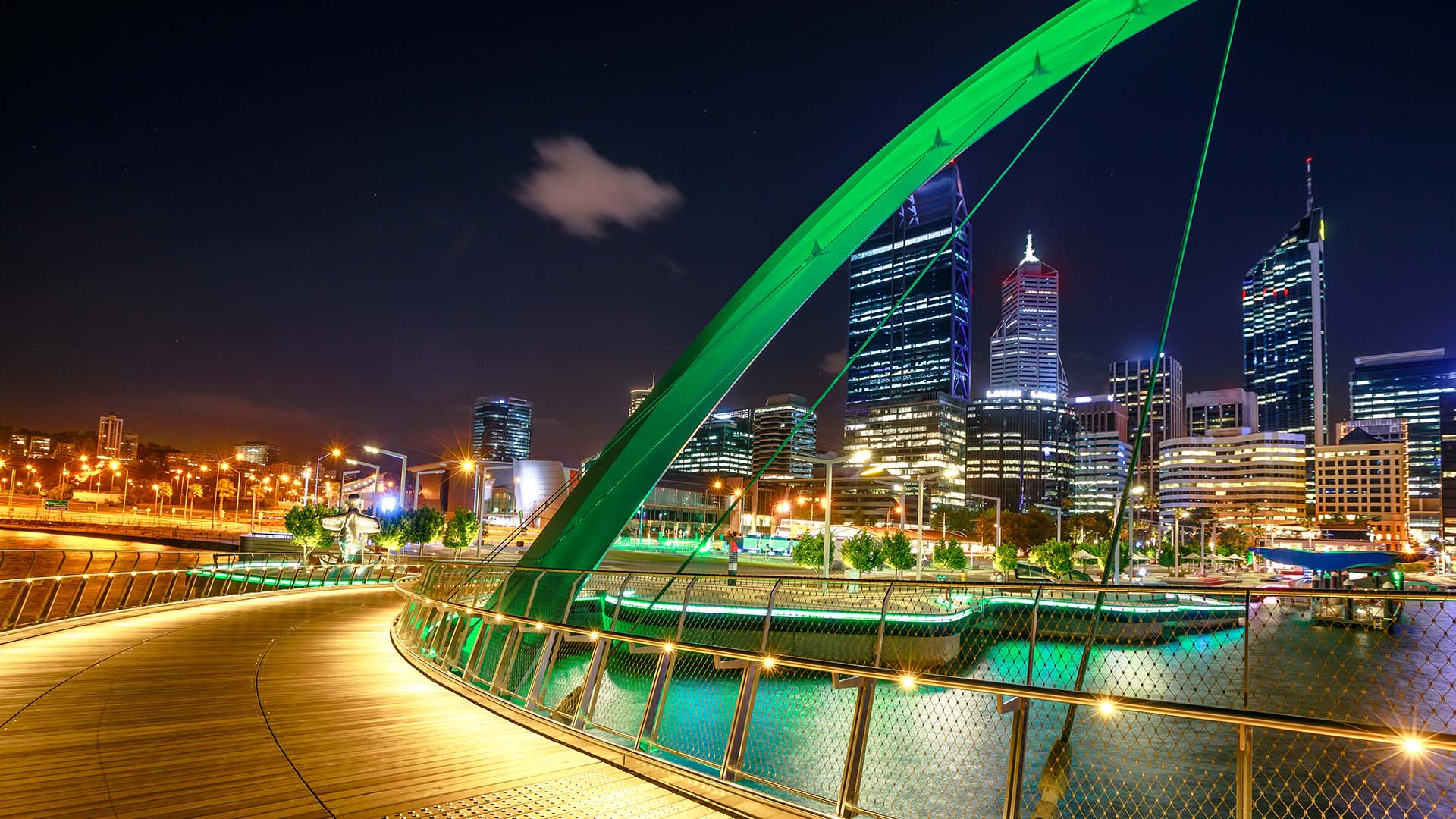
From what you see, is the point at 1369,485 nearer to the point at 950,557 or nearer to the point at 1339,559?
the point at 1339,559

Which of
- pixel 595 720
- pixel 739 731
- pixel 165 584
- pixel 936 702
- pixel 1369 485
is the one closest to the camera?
pixel 739 731

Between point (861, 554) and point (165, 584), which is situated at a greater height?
point (861, 554)

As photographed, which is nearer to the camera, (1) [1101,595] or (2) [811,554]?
(1) [1101,595]

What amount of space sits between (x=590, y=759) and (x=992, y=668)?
2202 centimetres

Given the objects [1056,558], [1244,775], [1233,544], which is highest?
[1244,775]

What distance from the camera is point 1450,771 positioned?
54.0 feet

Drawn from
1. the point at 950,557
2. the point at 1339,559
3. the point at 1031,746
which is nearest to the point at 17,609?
the point at 1031,746

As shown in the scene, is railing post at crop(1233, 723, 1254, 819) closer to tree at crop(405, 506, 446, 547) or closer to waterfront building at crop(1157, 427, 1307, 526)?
tree at crop(405, 506, 446, 547)

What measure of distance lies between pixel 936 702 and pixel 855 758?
14996 millimetres

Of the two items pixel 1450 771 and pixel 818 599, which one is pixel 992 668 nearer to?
pixel 818 599

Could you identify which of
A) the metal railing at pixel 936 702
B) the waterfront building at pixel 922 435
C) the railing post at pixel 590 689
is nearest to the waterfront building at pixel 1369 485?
the waterfront building at pixel 922 435

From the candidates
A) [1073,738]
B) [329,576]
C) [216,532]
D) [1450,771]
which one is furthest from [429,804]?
[216,532]

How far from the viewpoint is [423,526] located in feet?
144

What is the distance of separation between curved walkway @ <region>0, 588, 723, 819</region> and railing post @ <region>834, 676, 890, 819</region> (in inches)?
32.9
